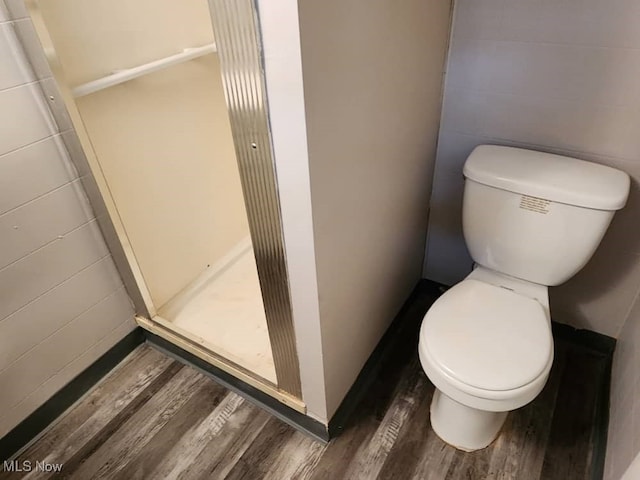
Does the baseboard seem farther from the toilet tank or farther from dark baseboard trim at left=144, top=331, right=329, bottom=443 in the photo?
the toilet tank

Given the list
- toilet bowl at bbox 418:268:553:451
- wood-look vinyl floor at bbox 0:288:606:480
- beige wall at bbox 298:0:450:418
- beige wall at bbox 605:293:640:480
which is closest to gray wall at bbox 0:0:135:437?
wood-look vinyl floor at bbox 0:288:606:480

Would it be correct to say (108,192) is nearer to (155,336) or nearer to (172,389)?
(155,336)

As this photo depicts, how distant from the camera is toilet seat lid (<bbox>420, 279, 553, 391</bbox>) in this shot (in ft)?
3.56

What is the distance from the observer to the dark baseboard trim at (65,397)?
4.50ft

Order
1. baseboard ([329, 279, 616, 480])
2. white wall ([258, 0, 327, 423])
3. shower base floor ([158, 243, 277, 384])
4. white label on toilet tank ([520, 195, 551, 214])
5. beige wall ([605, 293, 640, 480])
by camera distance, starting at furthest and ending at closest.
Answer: shower base floor ([158, 243, 277, 384]) → baseboard ([329, 279, 616, 480]) → white label on toilet tank ([520, 195, 551, 214]) → beige wall ([605, 293, 640, 480]) → white wall ([258, 0, 327, 423])

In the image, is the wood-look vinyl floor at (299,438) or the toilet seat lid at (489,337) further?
the wood-look vinyl floor at (299,438)

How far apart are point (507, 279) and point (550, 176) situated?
363 mm

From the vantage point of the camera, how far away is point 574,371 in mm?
1541

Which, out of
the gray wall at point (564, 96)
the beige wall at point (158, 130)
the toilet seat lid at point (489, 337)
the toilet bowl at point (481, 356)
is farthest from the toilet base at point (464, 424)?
the beige wall at point (158, 130)

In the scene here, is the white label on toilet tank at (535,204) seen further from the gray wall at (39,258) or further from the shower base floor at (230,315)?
the gray wall at (39,258)

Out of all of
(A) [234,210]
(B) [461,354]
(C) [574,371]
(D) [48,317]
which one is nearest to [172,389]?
(D) [48,317]

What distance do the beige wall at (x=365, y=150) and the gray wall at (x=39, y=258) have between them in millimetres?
832

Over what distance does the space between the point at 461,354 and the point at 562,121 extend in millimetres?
765

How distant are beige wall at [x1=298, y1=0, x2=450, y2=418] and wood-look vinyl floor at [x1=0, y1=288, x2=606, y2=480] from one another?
18 cm
